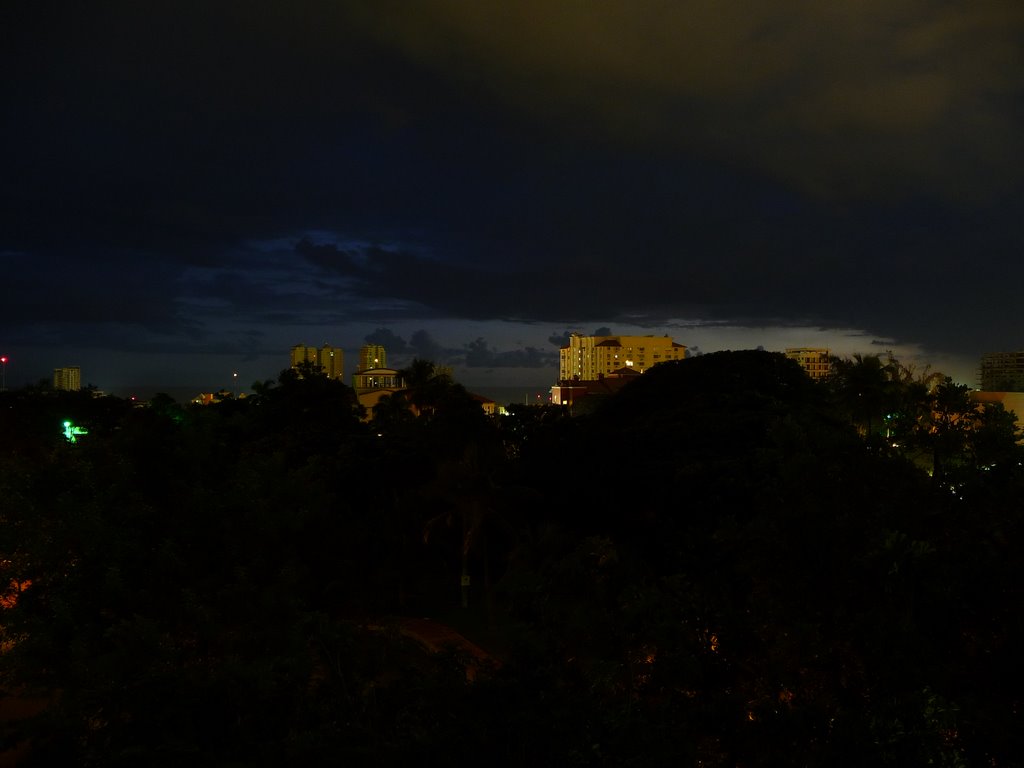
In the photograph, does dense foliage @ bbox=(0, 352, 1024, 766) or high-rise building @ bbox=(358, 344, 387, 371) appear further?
high-rise building @ bbox=(358, 344, 387, 371)

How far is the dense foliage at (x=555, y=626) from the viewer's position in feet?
19.0

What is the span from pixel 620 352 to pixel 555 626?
15773 centimetres

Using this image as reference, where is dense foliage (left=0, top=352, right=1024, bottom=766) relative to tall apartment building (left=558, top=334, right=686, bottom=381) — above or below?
below

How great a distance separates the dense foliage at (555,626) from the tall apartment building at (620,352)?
149m

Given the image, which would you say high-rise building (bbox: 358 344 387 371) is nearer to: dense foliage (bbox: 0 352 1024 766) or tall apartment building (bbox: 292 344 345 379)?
tall apartment building (bbox: 292 344 345 379)

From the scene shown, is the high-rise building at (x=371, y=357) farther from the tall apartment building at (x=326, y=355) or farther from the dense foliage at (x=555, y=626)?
the dense foliage at (x=555, y=626)

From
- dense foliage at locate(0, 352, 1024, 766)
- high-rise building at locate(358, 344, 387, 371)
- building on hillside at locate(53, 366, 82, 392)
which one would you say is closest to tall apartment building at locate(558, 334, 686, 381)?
high-rise building at locate(358, 344, 387, 371)

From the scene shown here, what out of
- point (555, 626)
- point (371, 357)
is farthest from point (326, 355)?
point (555, 626)

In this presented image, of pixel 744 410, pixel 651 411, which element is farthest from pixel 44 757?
pixel 651 411

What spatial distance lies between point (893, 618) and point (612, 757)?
2729 mm

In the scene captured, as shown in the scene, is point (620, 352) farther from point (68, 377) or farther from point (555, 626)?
point (555, 626)

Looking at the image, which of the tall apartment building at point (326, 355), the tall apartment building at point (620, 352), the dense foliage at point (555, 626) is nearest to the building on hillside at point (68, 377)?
the tall apartment building at point (326, 355)

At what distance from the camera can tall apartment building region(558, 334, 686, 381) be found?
16362 cm

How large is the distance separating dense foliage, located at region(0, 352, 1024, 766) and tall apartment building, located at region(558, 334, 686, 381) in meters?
149
